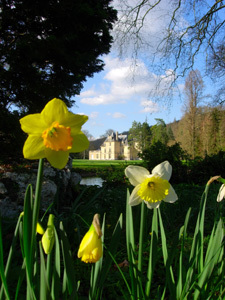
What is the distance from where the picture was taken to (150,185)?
969mm

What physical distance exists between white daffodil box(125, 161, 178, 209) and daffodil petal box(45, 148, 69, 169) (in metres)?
0.35

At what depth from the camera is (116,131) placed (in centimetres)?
6675

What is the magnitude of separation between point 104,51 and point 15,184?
17.3 feet

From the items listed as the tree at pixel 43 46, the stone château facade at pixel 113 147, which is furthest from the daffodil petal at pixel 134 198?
the stone château facade at pixel 113 147

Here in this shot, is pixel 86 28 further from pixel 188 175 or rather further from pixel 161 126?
pixel 161 126

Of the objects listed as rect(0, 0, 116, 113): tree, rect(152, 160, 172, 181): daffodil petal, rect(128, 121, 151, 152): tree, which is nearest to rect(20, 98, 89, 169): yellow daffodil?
rect(152, 160, 172, 181): daffodil petal

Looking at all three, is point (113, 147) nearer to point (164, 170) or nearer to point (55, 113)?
point (164, 170)

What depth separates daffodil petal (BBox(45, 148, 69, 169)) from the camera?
69cm

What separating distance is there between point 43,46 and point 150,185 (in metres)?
5.33

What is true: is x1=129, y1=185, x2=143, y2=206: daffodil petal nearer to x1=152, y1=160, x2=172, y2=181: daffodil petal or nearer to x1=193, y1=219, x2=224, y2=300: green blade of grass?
x1=152, y1=160, x2=172, y2=181: daffodil petal

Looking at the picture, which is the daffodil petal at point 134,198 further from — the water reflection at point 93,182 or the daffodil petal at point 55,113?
the water reflection at point 93,182

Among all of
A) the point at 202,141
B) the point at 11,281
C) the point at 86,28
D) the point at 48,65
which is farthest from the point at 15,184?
the point at 202,141

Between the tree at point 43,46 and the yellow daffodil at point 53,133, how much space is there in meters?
5.18

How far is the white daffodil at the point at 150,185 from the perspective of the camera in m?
0.94
